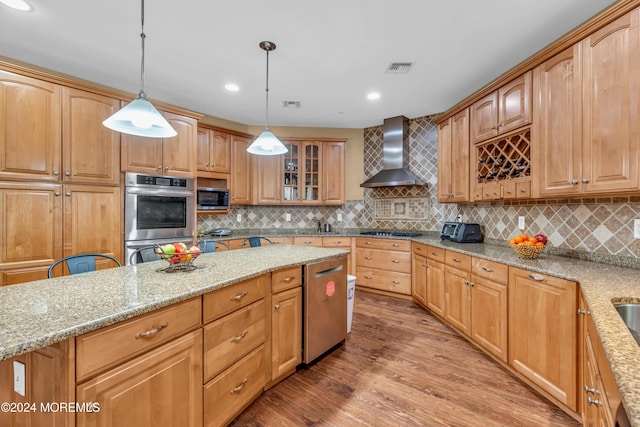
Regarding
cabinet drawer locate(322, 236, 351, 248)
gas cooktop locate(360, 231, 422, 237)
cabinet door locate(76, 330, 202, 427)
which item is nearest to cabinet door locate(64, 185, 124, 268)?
cabinet door locate(76, 330, 202, 427)

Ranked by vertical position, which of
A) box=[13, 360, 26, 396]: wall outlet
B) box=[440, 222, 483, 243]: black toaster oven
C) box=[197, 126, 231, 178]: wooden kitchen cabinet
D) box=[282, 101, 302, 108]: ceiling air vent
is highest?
box=[282, 101, 302, 108]: ceiling air vent

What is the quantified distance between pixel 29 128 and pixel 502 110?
409 centimetres

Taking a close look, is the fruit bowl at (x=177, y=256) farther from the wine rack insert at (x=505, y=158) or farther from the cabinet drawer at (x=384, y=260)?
the cabinet drawer at (x=384, y=260)

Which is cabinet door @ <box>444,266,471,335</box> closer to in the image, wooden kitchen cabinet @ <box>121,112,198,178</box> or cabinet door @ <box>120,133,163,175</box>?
wooden kitchen cabinet @ <box>121,112,198,178</box>

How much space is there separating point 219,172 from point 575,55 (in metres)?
3.88

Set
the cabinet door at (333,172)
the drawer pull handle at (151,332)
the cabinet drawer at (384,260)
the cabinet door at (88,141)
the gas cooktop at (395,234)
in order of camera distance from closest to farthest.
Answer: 1. the drawer pull handle at (151,332)
2. the cabinet door at (88,141)
3. the cabinet drawer at (384,260)
4. the gas cooktop at (395,234)
5. the cabinet door at (333,172)

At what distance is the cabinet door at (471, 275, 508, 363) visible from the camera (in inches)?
83.5

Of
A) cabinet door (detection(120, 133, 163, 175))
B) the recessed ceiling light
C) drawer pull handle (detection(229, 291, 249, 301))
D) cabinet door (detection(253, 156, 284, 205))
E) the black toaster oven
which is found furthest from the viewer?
cabinet door (detection(253, 156, 284, 205))

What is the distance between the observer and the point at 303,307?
6.83 feet

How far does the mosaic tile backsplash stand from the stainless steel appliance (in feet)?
2.99

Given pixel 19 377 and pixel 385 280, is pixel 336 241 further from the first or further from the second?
pixel 19 377

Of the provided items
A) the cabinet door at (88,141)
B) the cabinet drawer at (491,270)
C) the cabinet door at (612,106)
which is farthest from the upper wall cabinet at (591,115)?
the cabinet door at (88,141)

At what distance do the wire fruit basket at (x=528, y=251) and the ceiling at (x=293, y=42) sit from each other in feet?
5.45

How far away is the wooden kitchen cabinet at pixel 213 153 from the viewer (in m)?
3.83
